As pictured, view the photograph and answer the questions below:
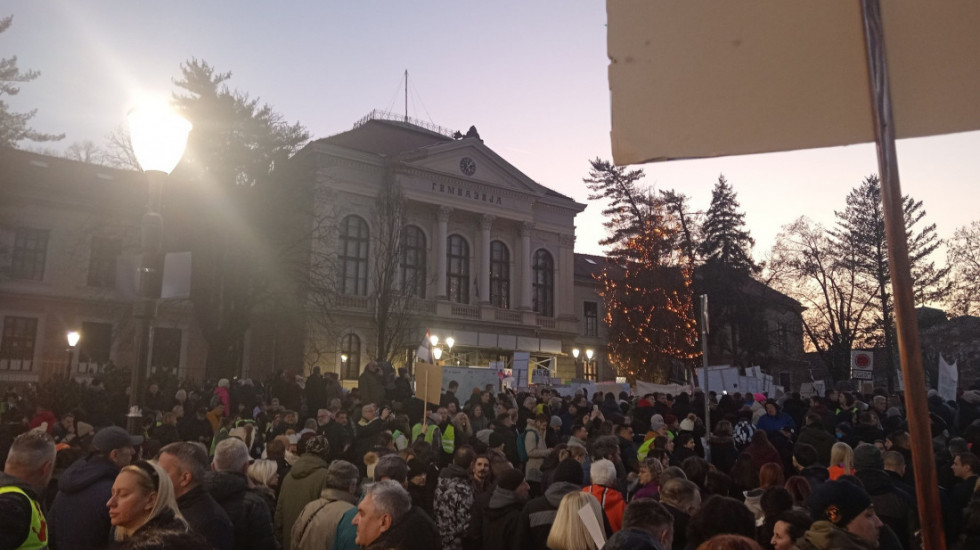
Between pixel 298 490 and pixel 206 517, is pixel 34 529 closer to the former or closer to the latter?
pixel 206 517

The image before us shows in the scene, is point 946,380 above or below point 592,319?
below

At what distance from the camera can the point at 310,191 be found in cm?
3406

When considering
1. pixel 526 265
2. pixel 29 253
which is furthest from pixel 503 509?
pixel 526 265

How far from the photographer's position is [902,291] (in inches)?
70.7

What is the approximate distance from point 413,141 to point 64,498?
41894 millimetres

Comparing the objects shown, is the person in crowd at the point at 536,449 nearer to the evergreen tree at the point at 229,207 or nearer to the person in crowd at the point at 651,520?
the person in crowd at the point at 651,520

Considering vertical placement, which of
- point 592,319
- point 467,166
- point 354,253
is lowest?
point 592,319

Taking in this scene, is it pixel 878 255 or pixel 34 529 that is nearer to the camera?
pixel 34 529

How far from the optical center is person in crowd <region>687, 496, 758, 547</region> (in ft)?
12.9

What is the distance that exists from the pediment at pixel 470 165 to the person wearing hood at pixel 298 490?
114 ft

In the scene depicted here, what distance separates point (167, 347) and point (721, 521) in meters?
36.8

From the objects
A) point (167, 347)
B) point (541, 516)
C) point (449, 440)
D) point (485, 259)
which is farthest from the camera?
point (485, 259)

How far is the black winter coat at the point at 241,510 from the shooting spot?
4.97m

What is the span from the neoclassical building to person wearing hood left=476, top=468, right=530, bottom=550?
91.7ft
